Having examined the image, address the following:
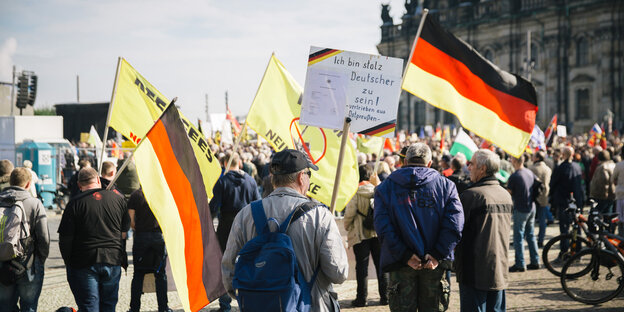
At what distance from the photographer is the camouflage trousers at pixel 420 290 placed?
14.9 ft

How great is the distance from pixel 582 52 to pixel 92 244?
5423cm

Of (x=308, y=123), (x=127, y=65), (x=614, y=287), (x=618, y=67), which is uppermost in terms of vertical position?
(x=618, y=67)

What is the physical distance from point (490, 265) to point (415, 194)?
1.16 meters

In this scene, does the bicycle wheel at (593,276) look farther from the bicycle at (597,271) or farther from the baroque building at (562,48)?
the baroque building at (562,48)

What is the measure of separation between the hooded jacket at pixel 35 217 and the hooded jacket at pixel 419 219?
303cm

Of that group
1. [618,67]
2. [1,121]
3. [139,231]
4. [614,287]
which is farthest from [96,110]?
[618,67]

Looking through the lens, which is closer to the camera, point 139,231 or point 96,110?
point 139,231

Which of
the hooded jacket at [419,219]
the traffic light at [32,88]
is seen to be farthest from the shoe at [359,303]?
the traffic light at [32,88]

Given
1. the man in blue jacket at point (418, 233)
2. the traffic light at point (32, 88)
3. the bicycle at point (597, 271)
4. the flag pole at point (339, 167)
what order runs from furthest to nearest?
the traffic light at point (32, 88) < the bicycle at point (597, 271) < the flag pole at point (339, 167) < the man in blue jacket at point (418, 233)

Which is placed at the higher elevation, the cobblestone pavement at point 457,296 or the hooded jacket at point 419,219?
the hooded jacket at point 419,219

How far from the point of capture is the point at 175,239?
432cm

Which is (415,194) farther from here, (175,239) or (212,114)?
(212,114)

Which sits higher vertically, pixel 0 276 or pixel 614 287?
pixel 0 276

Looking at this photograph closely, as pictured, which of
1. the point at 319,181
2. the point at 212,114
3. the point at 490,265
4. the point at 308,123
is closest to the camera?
the point at 490,265
